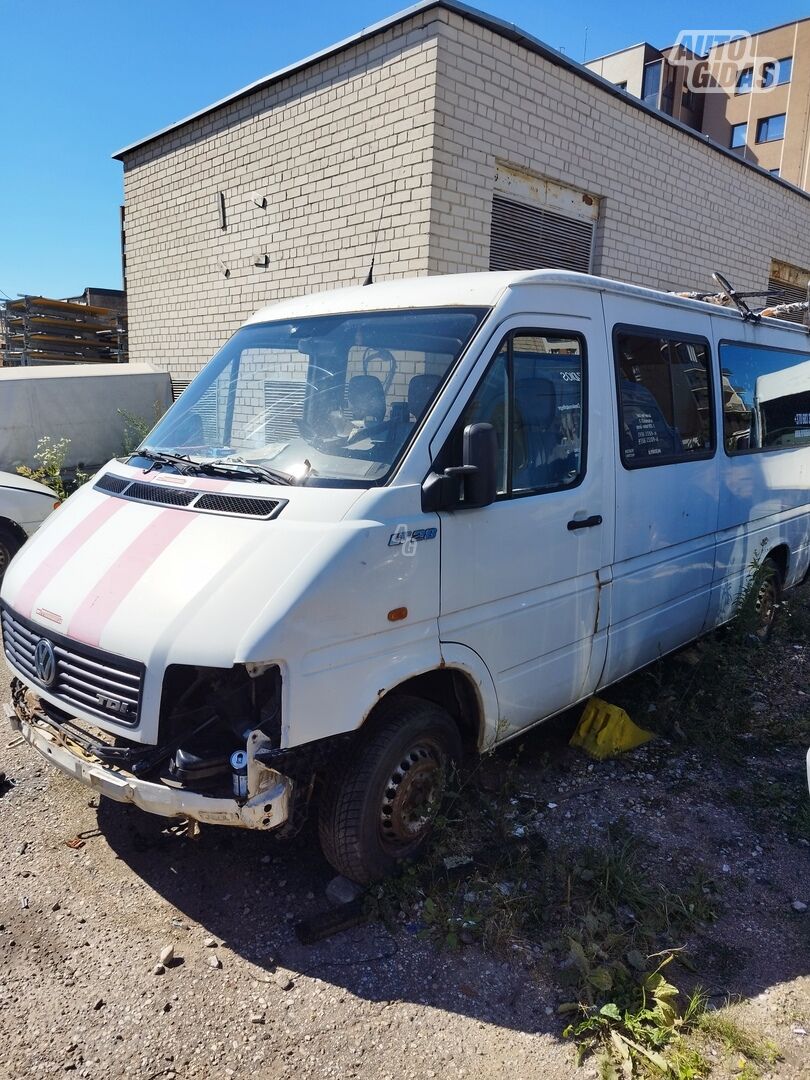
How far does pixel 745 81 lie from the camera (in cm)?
4231

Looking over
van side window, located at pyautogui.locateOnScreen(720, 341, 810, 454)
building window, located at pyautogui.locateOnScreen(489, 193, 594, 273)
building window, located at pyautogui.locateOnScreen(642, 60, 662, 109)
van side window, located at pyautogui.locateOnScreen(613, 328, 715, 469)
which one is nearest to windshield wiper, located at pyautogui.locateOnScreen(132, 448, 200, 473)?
van side window, located at pyautogui.locateOnScreen(613, 328, 715, 469)

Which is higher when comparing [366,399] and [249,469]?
[366,399]

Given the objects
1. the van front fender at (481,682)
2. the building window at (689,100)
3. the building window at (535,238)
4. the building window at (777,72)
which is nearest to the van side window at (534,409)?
the van front fender at (481,682)

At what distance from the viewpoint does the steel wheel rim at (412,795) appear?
2971 millimetres

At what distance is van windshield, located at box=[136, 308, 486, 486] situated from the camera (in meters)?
2.96

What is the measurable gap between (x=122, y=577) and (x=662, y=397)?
118 inches

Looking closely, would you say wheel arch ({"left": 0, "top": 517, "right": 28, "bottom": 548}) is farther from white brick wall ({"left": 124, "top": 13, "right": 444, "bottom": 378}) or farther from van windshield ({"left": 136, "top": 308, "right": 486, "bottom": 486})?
white brick wall ({"left": 124, "top": 13, "right": 444, "bottom": 378})

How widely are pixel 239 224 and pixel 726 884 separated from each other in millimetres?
8745

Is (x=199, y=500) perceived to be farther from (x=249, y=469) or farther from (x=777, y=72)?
(x=777, y=72)

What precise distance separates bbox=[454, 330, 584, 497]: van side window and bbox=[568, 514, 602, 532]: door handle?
0.18 meters

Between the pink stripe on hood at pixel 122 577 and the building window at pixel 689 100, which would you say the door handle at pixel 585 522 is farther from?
the building window at pixel 689 100

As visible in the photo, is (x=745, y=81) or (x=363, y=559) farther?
(x=745, y=81)

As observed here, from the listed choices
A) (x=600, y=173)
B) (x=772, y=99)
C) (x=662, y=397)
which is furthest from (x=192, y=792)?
(x=772, y=99)

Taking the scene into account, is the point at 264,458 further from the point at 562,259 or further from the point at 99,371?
the point at 99,371
